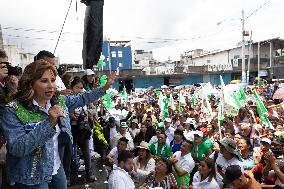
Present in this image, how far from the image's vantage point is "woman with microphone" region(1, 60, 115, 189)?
191 cm

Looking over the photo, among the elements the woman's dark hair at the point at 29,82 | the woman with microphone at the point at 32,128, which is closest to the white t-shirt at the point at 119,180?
the woman with microphone at the point at 32,128

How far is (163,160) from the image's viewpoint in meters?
5.60

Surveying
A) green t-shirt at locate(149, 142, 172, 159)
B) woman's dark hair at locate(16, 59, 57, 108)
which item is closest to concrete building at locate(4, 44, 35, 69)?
green t-shirt at locate(149, 142, 172, 159)

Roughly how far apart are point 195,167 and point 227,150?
105 cm

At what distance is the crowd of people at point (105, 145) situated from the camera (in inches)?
81.2

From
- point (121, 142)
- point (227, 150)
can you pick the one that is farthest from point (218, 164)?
point (121, 142)

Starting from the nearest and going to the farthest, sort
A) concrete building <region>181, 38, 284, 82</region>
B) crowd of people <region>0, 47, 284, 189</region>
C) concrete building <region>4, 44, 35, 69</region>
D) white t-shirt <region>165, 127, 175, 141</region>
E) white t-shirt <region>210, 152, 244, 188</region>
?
crowd of people <region>0, 47, 284, 189</region> → white t-shirt <region>210, 152, 244, 188</region> → white t-shirt <region>165, 127, 175, 141</region> → concrete building <region>4, 44, 35, 69</region> → concrete building <region>181, 38, 284, 82</region>

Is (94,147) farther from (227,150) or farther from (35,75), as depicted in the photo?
(35,75)

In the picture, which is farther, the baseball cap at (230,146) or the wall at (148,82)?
the wall at (148,82)

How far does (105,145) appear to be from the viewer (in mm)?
8602

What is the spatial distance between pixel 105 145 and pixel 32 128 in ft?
21.9

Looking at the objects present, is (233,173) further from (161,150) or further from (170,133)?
(170,133)

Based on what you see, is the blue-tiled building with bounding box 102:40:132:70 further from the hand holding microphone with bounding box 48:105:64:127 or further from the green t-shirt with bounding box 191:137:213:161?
the hand holding microphone with bounding box 48:105:64:127

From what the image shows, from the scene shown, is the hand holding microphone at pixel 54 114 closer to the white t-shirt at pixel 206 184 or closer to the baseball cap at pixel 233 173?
the baseball cap at pixel 233 173
